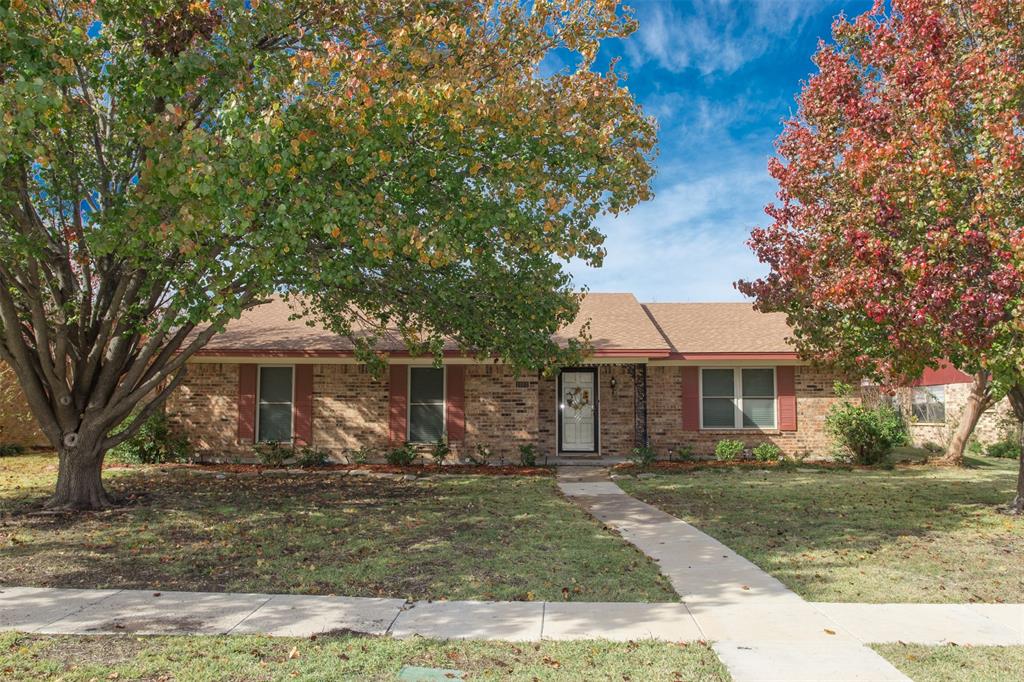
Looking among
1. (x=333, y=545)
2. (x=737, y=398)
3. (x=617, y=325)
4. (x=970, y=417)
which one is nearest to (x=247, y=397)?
(x=617, y=325)

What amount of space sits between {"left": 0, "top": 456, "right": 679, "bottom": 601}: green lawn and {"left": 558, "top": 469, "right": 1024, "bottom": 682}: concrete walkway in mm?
434

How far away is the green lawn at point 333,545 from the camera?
6.27 metres

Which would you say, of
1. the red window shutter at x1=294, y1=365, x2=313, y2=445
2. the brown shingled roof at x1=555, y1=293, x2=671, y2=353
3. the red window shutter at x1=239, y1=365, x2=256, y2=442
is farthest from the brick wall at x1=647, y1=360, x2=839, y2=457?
the red window shutter at x1=239, y1=365, x2=256, y2=442

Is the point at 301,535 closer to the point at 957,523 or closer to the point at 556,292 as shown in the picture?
the point at 556,292

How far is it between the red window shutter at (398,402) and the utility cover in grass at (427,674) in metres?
12.1

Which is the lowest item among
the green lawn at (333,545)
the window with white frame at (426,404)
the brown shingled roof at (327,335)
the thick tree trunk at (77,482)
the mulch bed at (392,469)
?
the mulch bed at (392,469)

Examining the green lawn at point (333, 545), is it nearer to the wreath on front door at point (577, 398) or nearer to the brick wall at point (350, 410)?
the brick wall at point (350, 410)

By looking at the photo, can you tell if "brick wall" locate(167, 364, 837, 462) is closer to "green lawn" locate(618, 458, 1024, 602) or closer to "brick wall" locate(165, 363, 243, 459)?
"brick wall" locate(165, 363, 243, 459)

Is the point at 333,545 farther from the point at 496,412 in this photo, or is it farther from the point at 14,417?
the point at 14,417

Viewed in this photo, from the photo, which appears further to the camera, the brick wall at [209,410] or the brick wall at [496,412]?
the brick wall at [209,410]

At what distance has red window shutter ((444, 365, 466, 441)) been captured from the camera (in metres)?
16.2

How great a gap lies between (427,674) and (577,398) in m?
13.5

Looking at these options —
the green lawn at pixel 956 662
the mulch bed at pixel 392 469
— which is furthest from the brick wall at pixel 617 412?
the green lawn at pixel 956 662

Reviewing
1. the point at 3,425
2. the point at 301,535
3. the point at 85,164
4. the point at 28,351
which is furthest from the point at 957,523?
the point at 3,425
